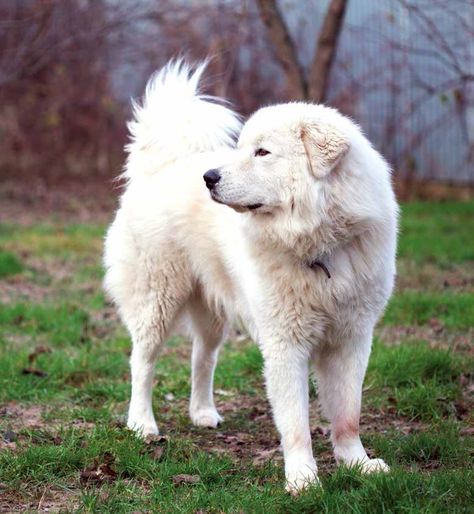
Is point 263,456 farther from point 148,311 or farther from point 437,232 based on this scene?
point 437,232

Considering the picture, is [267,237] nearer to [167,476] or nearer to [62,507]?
[167,476]

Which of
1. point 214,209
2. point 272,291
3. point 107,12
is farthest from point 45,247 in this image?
point 272,291

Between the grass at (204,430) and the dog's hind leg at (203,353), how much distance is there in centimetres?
12

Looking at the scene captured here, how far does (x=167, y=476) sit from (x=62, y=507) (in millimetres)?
461

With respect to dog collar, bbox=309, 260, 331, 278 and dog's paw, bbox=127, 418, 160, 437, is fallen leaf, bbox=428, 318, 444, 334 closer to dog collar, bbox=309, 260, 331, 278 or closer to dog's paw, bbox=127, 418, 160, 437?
dog's paw, bbox=127, 418, 160, 437

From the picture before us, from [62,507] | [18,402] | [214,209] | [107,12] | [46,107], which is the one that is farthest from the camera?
[46,107]

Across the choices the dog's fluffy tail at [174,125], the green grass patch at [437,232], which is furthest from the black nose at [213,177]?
the green grass patch at [437,232]

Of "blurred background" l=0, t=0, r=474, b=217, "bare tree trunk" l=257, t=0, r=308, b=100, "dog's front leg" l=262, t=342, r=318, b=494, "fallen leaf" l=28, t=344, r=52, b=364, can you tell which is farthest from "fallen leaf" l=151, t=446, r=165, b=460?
"blurred background" l=0, t=0, r=474, b=217

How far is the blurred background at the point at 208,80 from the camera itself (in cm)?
1156

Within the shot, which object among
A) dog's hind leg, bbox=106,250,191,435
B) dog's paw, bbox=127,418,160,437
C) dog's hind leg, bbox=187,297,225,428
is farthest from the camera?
dog's hind leg, bbox=187,297,225,428

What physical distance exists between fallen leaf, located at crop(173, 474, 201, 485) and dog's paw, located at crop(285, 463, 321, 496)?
14.3 inches

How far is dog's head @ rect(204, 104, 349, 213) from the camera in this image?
354 cm

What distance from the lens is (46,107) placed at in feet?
46.3

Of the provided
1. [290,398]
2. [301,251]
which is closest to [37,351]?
[290,398]
